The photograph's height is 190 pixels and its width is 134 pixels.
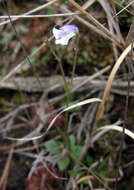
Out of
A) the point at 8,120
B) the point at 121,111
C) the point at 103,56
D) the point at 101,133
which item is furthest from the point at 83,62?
the point at 8,120

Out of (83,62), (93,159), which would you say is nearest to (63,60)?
(83,62)

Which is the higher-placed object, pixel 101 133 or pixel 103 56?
pixel 103 56

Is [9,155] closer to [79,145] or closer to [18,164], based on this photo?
[18,164]

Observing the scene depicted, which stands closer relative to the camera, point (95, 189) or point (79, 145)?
point (95, 189)

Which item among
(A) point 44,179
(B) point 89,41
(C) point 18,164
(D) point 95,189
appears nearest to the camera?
(D) point 95,189

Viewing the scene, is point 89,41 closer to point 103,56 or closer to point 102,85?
point 103,56

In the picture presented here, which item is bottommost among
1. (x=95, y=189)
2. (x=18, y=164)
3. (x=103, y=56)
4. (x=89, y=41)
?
(x=95, y=189)

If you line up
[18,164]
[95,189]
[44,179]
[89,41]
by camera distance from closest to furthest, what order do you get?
[95,189] → [44,179] → [18,164] → [89,41]

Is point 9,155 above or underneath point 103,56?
underneath

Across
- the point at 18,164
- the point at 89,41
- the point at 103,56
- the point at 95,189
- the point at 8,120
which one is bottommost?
the point at 95,189
